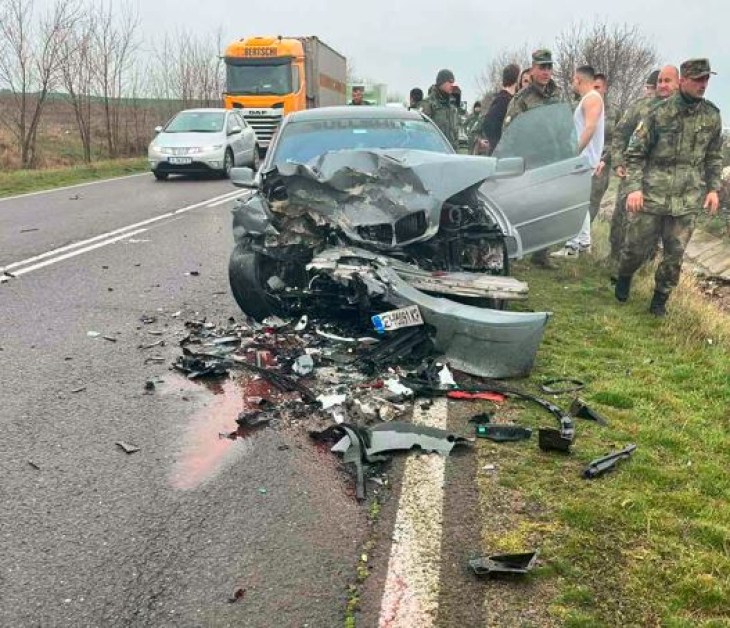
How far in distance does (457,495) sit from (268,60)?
2159cm

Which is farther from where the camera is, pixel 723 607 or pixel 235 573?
pixel 235 573

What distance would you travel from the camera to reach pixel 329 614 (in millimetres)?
2398

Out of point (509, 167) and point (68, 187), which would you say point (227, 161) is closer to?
point (68, 187)

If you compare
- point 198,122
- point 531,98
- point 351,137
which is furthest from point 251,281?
point 198,122

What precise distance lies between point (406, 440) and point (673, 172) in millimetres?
3724

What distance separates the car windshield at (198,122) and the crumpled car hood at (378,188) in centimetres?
1359

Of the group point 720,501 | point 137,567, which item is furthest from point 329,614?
point 720,501

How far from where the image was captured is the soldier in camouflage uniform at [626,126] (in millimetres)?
6812

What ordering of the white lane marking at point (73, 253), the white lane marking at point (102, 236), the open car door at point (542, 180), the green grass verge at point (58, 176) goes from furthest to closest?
the green grass verge at point (58, 176) < the white lane marking at point (102, 236) < the white lane marking at point (73, 253) < the open car door at point (542, 180)

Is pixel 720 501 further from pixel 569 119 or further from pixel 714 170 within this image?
pixel 569 119

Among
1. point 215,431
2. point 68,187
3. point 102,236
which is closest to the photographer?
point 215,431

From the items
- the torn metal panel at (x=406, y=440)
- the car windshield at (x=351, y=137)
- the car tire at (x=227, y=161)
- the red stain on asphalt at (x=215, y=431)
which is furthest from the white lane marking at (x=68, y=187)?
the torn metal panel at (x=406, y=440)

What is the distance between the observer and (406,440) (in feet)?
12.0

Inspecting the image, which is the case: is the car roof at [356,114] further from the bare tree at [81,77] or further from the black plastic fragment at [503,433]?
the bare tree at [81,77]
